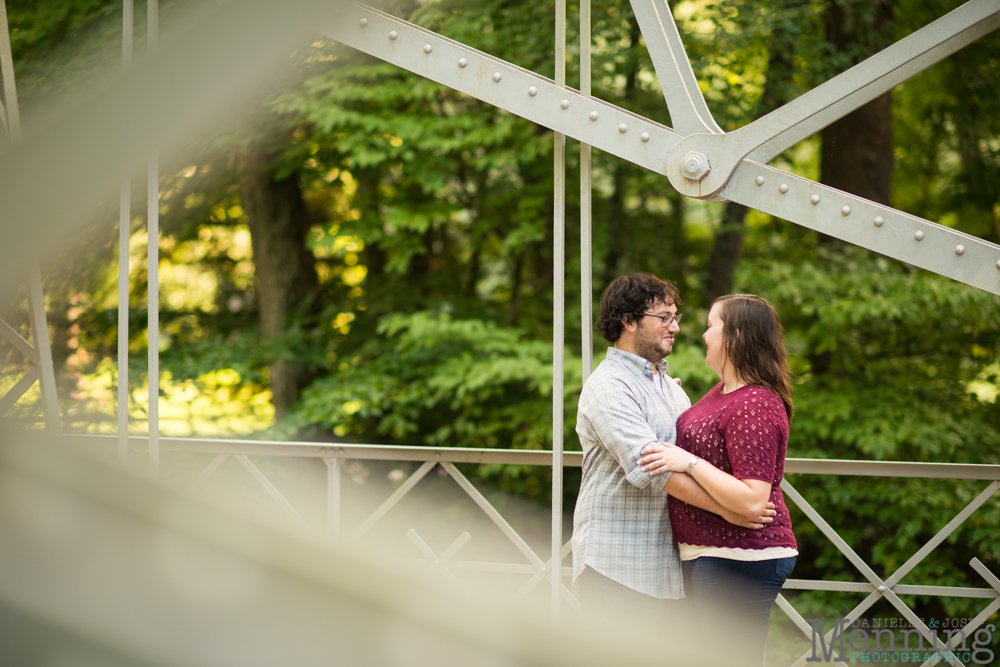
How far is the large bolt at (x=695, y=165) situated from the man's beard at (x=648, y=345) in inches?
17.3

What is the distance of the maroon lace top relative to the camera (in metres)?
1.81

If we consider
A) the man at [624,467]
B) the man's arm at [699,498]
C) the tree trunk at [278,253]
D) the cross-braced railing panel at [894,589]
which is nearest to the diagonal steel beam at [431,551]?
the man at [624,467]

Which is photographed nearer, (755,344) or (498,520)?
(755,344)

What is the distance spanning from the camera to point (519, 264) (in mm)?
7379

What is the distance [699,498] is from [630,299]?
56cm

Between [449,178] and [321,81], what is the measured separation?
151cm

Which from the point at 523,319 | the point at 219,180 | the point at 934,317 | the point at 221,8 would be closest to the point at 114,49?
the point at 219,180

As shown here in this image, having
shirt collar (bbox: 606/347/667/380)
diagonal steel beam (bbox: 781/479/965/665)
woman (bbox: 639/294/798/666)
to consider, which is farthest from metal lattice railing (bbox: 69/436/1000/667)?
shirt collar (bbox: 606/347/667/380)

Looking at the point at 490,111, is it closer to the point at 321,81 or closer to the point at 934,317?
the point at 321,81

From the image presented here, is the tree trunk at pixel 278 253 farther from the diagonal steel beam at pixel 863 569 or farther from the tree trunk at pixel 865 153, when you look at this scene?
the diagonal steel beam at pixel 863 569

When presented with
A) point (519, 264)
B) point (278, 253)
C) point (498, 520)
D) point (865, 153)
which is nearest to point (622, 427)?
point (498, 520)

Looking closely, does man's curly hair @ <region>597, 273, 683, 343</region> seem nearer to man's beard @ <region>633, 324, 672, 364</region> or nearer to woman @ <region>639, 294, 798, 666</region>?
man's beard @ <region>633, 324, 672, 364</region>

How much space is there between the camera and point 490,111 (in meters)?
6.29

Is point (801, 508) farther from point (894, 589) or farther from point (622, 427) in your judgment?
point (622, 427)
